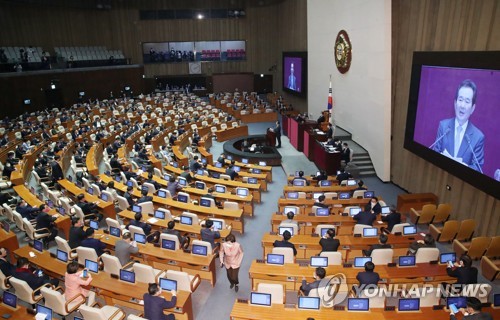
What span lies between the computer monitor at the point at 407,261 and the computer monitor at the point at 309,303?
2599 mm

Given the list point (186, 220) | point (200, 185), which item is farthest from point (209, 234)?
point (200, 185)

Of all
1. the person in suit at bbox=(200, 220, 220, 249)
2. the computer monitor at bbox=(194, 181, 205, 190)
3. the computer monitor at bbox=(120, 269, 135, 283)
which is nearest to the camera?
the computer monitor at bbox=(120, 269, 135, 283)

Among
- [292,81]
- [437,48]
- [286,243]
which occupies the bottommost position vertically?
[286,243]

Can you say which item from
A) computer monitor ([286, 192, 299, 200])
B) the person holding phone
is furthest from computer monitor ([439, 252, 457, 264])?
the person holding phone

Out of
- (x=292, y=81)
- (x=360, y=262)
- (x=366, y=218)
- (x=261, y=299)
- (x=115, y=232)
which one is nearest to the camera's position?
(x=261, y=299)

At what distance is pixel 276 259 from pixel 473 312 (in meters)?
3.77

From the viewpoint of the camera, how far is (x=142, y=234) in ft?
31.3

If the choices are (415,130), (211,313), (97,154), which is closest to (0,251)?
(211,313)

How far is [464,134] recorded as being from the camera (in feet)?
36.0

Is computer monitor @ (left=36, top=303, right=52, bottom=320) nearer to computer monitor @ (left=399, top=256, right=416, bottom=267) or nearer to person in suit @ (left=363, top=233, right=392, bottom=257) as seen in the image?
person in suit @ (left=363, top=233, right=392, bottom=257)

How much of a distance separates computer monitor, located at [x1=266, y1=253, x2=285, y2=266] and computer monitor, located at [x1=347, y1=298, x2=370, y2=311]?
195 centimetres

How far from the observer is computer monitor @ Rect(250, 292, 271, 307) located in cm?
681

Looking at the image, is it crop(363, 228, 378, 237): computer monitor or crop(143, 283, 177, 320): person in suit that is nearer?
crop(143, 283, 177, 320): person in suit

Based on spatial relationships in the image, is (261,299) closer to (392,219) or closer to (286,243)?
(286,243)
